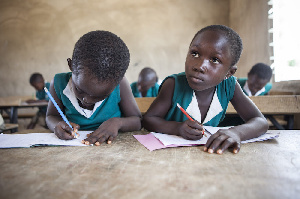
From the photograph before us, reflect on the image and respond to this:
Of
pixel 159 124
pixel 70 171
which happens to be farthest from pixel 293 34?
pixel 70 171

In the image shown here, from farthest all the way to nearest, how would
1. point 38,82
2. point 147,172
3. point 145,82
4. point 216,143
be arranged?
point 38,82 < point 145,82 < point 216,143 < point 147,172

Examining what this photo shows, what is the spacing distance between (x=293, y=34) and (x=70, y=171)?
3.18 meters

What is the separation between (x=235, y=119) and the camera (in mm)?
1810

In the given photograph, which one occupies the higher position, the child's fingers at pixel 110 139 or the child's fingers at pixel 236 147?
the child's fingers at pixel 110 139

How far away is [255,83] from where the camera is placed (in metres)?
2.91

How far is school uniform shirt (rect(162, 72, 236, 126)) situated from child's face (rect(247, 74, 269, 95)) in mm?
1871

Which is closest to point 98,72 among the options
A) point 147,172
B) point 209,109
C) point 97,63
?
point 97,63

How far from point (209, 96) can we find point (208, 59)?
0.95 feet

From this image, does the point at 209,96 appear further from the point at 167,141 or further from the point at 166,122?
the point at 167,141

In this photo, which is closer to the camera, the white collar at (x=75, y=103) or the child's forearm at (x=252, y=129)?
the child's forearm at (x=252, y=129)

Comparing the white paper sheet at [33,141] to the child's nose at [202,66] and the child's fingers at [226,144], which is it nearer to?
the child's fingers at [226,144]

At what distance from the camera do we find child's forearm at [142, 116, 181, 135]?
0.99 meters

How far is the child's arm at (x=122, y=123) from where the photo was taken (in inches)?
34.0

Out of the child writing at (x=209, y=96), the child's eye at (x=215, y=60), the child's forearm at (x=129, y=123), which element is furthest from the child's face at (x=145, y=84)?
the child's eye at (x=215, y=60)
